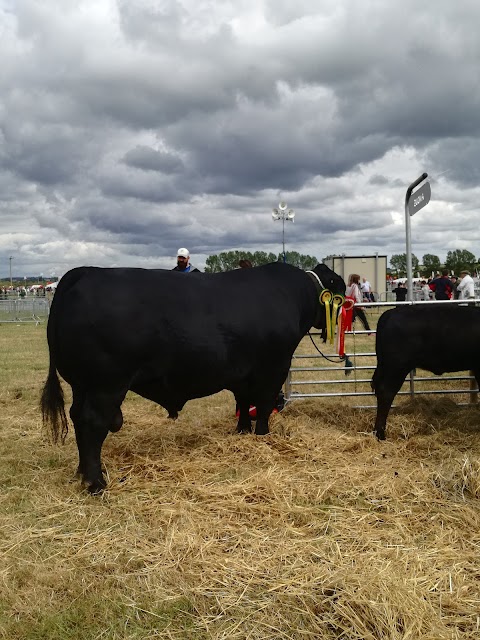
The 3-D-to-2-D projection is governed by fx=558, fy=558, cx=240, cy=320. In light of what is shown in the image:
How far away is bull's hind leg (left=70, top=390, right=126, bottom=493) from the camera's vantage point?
12.6 ft

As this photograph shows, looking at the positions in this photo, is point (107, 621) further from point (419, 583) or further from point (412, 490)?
point (412, 490)

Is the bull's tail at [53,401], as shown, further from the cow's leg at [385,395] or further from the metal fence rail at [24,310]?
the metal fence rail at [24,310]

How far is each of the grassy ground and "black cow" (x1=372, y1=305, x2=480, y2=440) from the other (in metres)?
0.53

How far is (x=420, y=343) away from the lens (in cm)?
520

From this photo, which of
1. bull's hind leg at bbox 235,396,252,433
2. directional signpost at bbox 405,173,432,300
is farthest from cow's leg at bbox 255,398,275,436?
directional signpost at bbox 405,173,432,300

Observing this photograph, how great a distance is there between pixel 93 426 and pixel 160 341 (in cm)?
75

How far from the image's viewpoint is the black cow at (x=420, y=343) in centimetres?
520

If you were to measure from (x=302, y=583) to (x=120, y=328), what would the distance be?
2014 millimetres

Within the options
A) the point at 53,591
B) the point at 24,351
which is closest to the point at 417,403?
the point at 53,591

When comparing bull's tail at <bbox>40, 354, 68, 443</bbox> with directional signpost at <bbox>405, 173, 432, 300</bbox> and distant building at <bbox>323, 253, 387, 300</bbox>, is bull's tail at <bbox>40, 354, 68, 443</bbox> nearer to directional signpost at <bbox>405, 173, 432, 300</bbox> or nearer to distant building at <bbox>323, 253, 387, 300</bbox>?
directional signpost at <bbox>405, 173, 432, 300</bbox>

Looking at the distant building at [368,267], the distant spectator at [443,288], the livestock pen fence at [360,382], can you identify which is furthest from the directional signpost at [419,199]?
the distant building at [368,267]

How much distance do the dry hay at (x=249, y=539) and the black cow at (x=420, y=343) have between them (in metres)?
0.54

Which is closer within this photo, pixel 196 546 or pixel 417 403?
pixel 196 546

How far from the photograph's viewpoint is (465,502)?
3.55 metres
